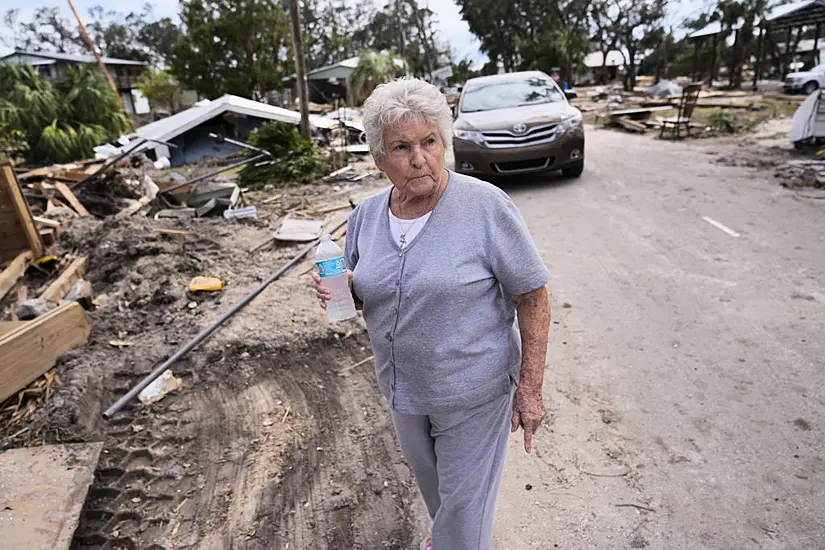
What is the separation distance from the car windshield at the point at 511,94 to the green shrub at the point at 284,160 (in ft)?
14.5

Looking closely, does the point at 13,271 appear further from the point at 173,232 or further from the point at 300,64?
the point at 300,64

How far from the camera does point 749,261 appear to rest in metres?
5.29

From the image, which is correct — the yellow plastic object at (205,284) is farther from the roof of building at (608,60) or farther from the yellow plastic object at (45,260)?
the roof of building at (608,60)

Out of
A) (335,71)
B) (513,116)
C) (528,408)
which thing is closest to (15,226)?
(513,116)

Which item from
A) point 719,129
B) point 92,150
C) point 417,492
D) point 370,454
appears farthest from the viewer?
point 92,150

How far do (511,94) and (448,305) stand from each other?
8.91m

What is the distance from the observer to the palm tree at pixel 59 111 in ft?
58.7

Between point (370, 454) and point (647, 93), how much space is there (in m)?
31.4

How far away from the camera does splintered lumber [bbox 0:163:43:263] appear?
6680mm

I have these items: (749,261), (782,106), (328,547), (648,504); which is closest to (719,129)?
(782,106)

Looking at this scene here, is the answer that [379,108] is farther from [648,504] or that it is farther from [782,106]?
[782,106]

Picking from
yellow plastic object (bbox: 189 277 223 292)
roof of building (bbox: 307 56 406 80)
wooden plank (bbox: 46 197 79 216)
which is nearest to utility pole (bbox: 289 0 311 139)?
wooden plank (bbox: 46 197 79 216)

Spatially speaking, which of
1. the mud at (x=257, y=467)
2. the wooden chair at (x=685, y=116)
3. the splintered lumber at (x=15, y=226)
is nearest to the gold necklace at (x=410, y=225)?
the mud at (x=257, y=467)

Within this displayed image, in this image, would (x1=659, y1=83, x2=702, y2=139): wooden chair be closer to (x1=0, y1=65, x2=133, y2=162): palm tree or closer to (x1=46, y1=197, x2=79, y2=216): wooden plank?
(x1=46, y1=197, x2=79, y2=216): wooden plank
